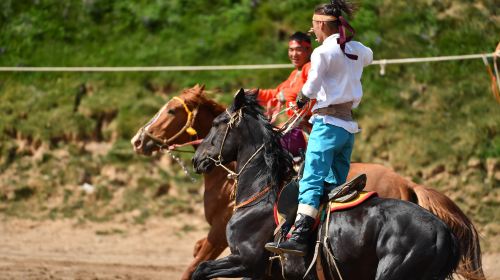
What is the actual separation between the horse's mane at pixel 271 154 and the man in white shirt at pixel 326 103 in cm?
50

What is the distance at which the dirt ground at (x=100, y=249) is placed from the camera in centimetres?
1033

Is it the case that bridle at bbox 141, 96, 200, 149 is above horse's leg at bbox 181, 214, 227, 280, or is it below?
above

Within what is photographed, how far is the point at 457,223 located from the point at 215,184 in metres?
2.59

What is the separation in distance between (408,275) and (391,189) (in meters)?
2.49

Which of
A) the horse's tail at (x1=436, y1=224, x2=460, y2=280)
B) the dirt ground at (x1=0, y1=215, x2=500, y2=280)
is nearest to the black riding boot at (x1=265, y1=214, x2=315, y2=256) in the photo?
the horse's tail at (x1=436, y1=224, x2=460, y2=280)

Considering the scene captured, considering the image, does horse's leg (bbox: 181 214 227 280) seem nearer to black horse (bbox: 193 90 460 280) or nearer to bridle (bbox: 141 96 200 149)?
bridle (bbox: 141 96 200 149)

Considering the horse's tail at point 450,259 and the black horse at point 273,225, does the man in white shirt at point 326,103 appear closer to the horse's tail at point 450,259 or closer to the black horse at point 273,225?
the black horse at point 273,225

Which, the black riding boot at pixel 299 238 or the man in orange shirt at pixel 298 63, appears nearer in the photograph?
the black riding boot at pixel 299 238

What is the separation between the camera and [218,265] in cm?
678

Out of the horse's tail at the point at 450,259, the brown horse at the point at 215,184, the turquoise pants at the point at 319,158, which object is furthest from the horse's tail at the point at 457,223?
the turquoise pants at the point at 319,158

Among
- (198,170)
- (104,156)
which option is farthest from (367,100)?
(198,170)

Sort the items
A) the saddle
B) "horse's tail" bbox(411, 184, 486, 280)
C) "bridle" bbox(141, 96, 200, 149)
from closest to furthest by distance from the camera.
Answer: the saddle
"horse's tail" bbox(411, 184, 486, 280)
"bridle" bbox(141, 96, 200, 149)

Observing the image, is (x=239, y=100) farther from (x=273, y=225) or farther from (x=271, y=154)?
(x=273, y=225)

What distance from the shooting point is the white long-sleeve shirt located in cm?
634
